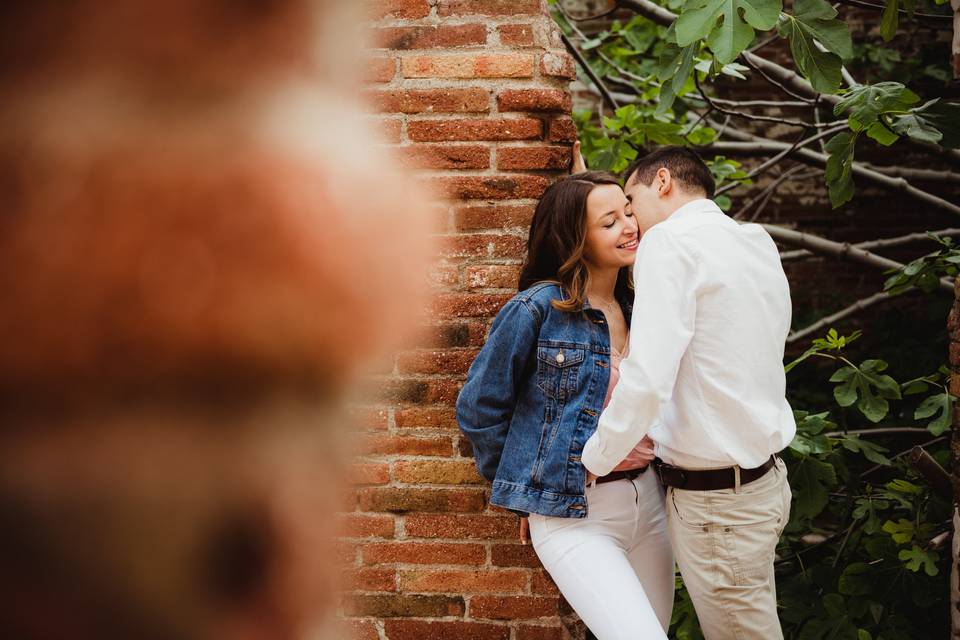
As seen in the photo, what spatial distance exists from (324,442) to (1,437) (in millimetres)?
62

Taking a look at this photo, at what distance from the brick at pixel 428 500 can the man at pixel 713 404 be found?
17.2 inches

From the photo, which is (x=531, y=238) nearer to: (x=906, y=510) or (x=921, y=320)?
(x=906, y=510)

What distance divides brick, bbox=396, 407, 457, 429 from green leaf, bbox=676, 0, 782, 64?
125cm

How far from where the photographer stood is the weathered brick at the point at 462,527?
251cm

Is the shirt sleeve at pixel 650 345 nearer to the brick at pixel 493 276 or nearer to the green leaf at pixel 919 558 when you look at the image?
the brick at pixel 493 276

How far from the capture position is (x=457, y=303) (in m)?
2.48

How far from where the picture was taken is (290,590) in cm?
17

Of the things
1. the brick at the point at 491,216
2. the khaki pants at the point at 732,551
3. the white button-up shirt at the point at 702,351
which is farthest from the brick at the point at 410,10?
the khaki pants at the point at 732,551

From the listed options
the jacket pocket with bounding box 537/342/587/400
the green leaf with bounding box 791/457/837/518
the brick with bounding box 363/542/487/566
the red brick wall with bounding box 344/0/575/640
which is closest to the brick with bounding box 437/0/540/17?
the red brick wall with bounding box 344/0/575/640

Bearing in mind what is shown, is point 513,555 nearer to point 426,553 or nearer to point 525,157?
point 426,553

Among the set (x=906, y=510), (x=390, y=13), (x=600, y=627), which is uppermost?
(x=390, y=13)

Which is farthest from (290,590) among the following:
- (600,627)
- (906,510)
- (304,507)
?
(906,510)

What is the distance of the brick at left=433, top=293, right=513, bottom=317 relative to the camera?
2.48 m

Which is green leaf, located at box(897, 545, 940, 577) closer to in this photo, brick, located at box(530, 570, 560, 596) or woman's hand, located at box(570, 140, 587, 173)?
brick, located at box(530, 570, 560, 596)
